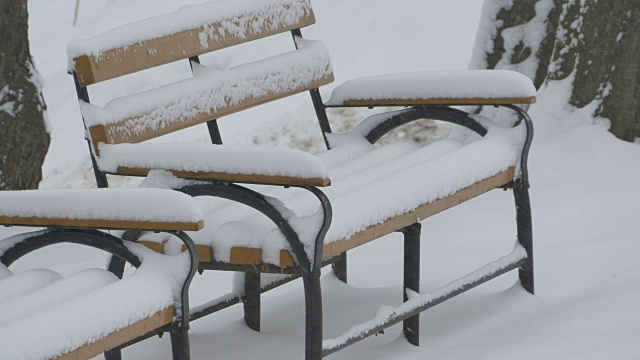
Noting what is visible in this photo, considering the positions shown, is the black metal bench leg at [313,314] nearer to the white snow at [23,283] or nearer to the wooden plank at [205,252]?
the wooden plank at [205,252]

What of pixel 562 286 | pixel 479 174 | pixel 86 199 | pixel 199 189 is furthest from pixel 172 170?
pixel 562 286

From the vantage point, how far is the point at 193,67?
13.2 ft

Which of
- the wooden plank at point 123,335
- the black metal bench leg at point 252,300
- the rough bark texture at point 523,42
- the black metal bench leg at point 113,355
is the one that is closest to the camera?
the wooden plank at point 123,335

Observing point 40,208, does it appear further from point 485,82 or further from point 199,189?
point 485,82

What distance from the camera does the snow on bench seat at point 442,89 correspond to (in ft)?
13.2

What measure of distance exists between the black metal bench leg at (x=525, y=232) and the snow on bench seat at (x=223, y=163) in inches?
49.8

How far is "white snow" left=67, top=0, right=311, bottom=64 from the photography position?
11.8 feet

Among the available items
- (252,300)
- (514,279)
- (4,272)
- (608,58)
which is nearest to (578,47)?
(608,58)

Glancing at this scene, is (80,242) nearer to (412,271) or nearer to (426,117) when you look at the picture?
(412,271)

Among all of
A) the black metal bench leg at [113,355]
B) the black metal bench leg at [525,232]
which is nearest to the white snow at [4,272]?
the black metal bench leg at [113,355]

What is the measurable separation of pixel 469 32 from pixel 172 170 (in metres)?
6.76

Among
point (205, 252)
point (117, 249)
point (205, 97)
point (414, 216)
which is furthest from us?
point (205, 97)

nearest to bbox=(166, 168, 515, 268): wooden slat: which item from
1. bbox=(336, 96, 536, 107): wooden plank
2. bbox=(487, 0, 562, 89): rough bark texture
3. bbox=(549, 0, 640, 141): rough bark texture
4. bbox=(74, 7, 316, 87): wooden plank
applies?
bbox=(336, 96, 536, 107): wooden plank

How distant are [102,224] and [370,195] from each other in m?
0.81
